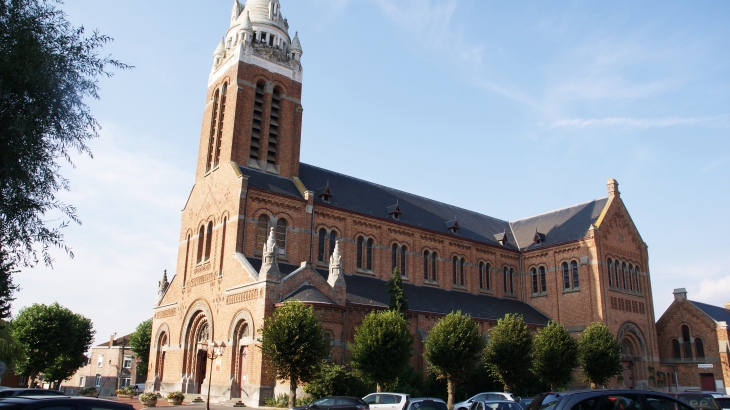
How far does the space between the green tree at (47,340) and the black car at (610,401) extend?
4906 centimetres

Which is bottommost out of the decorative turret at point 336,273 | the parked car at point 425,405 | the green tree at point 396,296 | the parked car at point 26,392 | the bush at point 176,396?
the bush at point 176,396

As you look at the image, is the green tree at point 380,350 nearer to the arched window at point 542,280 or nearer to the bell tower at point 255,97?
the bell tower at point 255,97

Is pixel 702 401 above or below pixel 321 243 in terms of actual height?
below

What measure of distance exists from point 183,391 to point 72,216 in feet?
80.3

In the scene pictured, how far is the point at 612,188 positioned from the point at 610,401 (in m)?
44.7

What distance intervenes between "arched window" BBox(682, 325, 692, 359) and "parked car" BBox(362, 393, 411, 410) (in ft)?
117

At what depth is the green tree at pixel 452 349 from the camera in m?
33.4

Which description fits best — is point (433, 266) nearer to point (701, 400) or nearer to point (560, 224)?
point (560, 224)

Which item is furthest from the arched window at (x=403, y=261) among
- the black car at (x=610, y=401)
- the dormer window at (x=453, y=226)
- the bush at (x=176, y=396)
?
the black car at (x=610, y=401)

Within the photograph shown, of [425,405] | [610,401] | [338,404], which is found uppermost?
[610,401]

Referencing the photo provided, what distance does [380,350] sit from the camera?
30.4 meters

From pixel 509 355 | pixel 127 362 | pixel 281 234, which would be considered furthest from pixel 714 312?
pixel 127 362

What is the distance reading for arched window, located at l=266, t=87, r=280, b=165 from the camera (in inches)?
1642

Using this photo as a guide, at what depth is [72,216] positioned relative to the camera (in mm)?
15922
